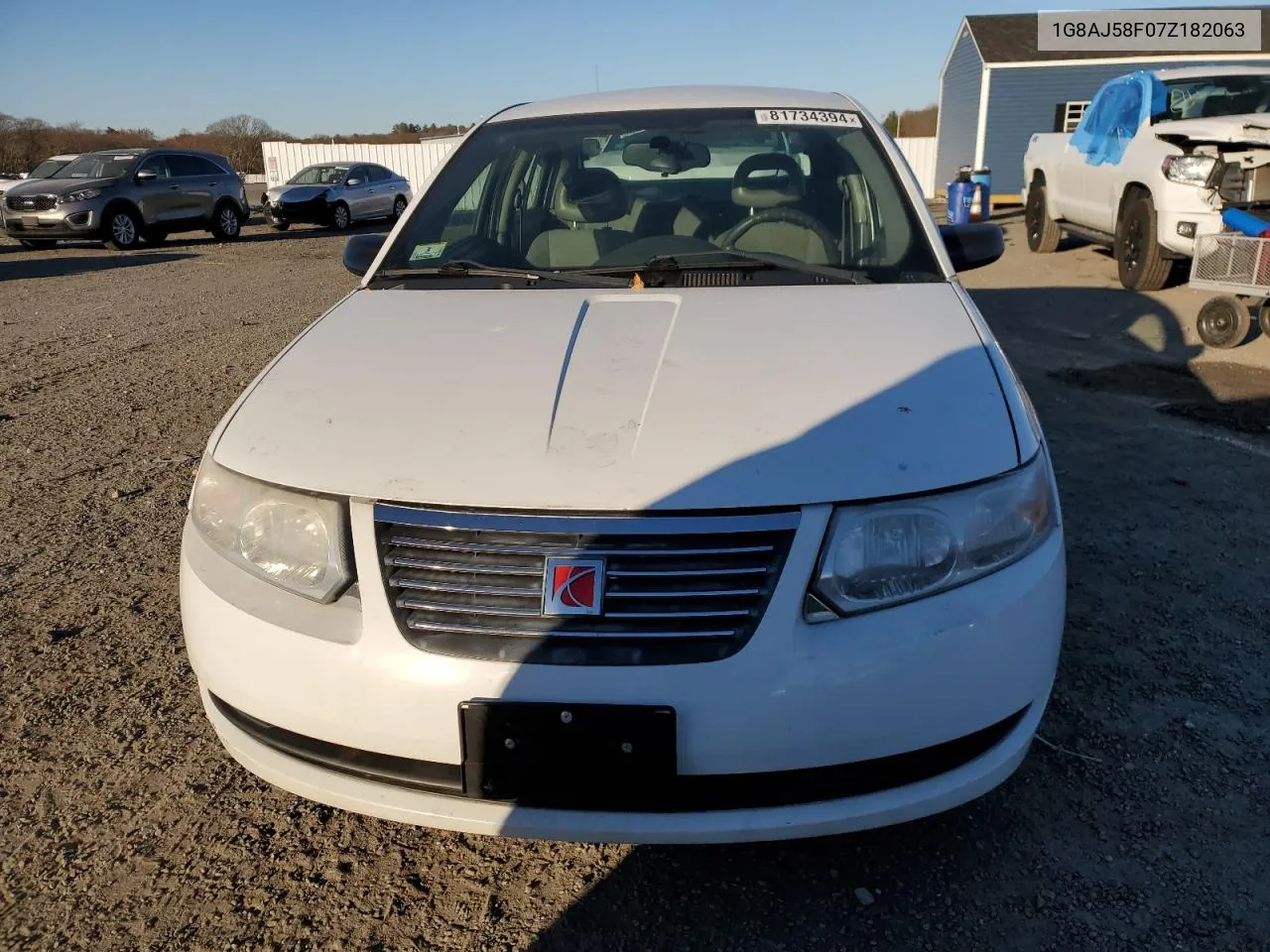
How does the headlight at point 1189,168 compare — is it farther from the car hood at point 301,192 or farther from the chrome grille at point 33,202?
the car hood at point 301,192

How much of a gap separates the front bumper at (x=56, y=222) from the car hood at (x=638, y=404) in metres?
15.2

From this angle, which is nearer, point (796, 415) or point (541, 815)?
point (541, 815)

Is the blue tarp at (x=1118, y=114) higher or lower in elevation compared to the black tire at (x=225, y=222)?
higher

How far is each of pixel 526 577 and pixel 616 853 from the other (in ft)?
2.68

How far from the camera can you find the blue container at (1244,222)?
6469 mm

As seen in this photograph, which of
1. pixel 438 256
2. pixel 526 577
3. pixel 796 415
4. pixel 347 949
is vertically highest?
pixel 438 256

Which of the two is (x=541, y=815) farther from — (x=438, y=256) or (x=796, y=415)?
(x=438, y=256)

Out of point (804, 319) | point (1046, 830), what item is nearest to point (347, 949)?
point (1046, 830)

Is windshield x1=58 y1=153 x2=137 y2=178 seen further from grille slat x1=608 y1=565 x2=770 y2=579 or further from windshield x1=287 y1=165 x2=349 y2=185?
grille slat x1=608 y1=565 x2=770 y2=579

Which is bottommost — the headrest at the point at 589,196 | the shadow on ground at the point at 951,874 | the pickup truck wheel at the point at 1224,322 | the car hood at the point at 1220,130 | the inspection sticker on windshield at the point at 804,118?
the shadow on ground at the point at 951,874

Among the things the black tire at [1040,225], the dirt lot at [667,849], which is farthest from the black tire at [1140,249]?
the dirt lot at [667,849]

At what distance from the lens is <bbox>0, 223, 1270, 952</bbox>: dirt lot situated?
1913mm

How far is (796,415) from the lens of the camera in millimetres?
1893

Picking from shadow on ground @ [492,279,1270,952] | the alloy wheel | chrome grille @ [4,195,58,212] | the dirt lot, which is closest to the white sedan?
shadow on ground @ [492,279,1270,952]
